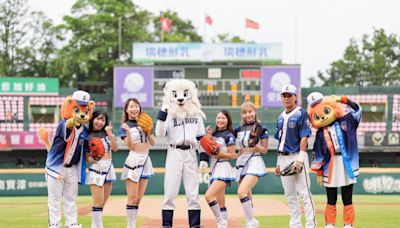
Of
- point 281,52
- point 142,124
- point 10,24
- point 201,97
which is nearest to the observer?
point 142,124

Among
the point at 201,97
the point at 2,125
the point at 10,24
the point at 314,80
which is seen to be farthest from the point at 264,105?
the point at 314,80

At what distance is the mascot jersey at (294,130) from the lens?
10.6 m

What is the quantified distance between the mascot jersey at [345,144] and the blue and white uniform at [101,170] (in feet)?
9.87

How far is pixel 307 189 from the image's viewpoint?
34.7 ft

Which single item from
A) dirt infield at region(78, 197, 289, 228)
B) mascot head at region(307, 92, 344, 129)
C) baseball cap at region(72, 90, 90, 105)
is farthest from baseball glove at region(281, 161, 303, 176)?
baseball cap at region(72, 90, 90, 105)

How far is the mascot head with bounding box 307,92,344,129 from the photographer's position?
10.3 m

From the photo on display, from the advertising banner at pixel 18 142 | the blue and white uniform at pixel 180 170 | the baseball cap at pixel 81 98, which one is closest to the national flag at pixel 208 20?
the advertising banner at pixel 18 142

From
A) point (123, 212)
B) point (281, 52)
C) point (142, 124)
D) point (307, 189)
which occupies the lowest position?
point (123, 212)

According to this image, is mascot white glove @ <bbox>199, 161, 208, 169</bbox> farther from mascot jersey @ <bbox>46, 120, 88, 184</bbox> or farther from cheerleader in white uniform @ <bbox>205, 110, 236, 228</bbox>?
mascot jersey @ <bbox>46, 120, 88, 184</bbox>

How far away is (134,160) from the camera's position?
438 inches

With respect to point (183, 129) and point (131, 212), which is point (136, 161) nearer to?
point (131, 212)

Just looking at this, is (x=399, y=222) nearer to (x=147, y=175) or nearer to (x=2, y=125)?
(x=147, y=175)

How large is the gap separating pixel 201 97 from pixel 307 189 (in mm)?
22613

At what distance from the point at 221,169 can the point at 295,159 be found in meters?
1.13
